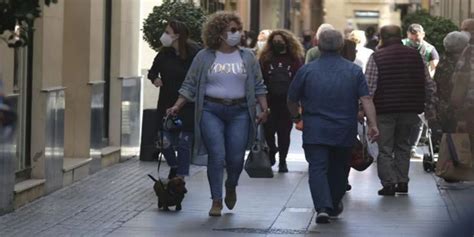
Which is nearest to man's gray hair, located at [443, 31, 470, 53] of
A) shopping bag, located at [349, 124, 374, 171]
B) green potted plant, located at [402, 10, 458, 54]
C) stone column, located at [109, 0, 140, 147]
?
shopping bag, located at [349, 124, 374, 171]

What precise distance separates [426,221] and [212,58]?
2.49 m

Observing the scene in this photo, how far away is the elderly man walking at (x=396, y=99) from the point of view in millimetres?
13258

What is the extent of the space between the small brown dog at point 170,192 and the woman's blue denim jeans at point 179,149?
30.2 inches

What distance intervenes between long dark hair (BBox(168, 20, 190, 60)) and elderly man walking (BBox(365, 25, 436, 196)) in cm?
195

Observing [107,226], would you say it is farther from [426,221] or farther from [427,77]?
[427,77]

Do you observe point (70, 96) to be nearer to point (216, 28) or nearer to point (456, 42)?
point (216, 28)

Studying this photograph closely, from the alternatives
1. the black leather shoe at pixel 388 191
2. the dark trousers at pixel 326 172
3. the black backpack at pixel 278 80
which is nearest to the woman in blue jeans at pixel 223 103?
the dark trousers at pixel 326 172

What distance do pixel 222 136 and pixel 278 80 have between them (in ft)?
13.2

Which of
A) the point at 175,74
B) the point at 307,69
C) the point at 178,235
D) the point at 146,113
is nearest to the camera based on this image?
the point at 178,235

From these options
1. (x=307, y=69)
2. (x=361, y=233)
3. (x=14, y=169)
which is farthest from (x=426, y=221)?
(x=14, y=169)

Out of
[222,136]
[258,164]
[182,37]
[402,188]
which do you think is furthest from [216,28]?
[402,188]

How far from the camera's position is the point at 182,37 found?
13.2 metres

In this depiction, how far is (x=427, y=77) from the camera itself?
13.6 meters

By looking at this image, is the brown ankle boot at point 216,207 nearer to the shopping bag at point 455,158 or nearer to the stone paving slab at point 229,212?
the stone paving slab at point 229,212
